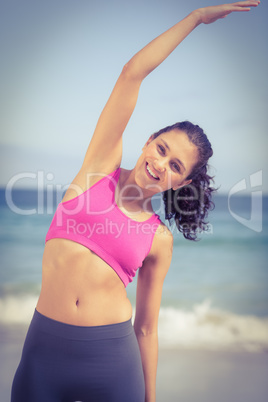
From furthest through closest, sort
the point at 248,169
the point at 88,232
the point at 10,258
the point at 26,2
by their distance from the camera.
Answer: the point at 10,258 < the point at 248,169 < the point at 26,2 < the point at 88,232

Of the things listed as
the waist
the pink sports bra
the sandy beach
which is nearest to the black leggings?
the waist

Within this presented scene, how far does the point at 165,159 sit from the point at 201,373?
4.30 feet

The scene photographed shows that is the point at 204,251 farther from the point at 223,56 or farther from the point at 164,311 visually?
the point at 223,56

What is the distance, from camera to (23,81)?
2.15 m

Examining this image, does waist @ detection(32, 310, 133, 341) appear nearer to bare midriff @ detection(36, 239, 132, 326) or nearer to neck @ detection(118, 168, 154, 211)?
bare midriff @ detection(36, 239, 132, 326)

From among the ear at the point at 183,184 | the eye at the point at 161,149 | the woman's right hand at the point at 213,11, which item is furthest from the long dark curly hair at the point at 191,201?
the woman's right hand at the point at 213,11

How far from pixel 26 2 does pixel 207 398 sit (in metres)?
1.88

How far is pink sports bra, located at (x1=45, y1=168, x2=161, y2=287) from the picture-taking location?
1.32m

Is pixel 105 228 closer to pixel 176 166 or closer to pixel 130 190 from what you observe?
pixel 130 190

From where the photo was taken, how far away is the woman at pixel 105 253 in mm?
1289

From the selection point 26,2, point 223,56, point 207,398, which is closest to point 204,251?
point 207,398

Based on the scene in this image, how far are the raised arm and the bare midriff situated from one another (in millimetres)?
256

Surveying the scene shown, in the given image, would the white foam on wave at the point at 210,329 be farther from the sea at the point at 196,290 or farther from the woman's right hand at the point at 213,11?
the woman's right hand at the point at 213,11

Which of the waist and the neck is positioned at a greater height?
the neck
